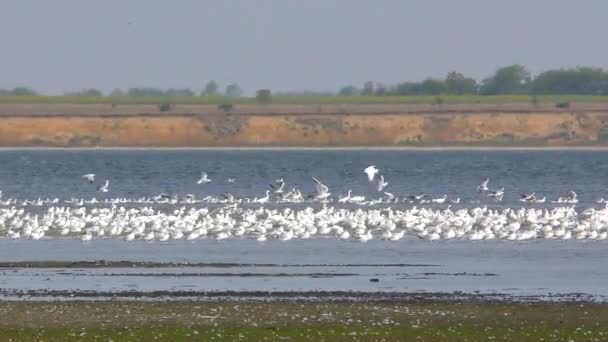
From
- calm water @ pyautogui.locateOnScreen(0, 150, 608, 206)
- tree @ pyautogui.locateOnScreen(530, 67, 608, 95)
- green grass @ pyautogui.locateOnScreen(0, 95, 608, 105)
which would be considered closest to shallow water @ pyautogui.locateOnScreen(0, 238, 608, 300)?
calm water @ pyautogui.locateOnScreen(0, 150, 608, 206)

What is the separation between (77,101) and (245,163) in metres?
50.5

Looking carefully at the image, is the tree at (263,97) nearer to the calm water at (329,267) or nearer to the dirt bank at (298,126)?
the dirt bank at (298,126)

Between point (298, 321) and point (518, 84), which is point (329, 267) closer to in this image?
point (298, 321)

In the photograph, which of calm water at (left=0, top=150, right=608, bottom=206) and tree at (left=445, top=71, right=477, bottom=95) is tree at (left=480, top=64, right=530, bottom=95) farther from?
calm water at (left=0, top=150, right=608, bottom=206)

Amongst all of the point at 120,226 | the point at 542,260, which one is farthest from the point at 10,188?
the point at 542,260

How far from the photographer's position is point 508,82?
17550cm

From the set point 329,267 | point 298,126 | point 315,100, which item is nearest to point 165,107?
point 298,126

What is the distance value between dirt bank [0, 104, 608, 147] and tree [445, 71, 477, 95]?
31660 mm

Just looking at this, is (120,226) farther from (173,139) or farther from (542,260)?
(173,139)

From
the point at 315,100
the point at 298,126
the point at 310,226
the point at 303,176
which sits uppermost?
the point at 310,226

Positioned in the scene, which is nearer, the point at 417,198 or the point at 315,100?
the point at 417,198

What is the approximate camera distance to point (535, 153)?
128 meters

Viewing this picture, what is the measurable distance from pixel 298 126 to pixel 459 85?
38.4 meters

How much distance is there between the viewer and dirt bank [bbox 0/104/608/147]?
13450cm
